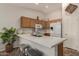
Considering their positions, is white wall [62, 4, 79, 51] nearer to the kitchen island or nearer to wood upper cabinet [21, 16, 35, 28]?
the kitchen island

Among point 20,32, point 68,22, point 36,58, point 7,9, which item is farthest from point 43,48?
point 7,9

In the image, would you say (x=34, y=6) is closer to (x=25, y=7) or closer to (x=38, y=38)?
(x=25, y=7)

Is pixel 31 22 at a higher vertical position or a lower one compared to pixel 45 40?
higher

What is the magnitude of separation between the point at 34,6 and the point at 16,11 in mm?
255

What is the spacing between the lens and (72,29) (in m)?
1.44

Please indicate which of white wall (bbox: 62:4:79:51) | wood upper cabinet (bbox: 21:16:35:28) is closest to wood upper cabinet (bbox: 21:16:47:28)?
wood upper cabinet (bbox: 21:16:35:28)

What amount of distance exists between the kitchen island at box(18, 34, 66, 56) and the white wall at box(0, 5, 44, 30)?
217mm

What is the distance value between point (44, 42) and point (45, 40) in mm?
30

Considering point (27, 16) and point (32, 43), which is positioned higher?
point (27, 16)

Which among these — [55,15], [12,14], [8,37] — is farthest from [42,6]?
[8,37]

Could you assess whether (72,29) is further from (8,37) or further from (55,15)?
(8,37)

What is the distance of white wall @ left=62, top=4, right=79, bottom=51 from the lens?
143cm

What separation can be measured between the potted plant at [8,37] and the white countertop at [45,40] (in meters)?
0.11

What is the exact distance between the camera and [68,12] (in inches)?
57.8
